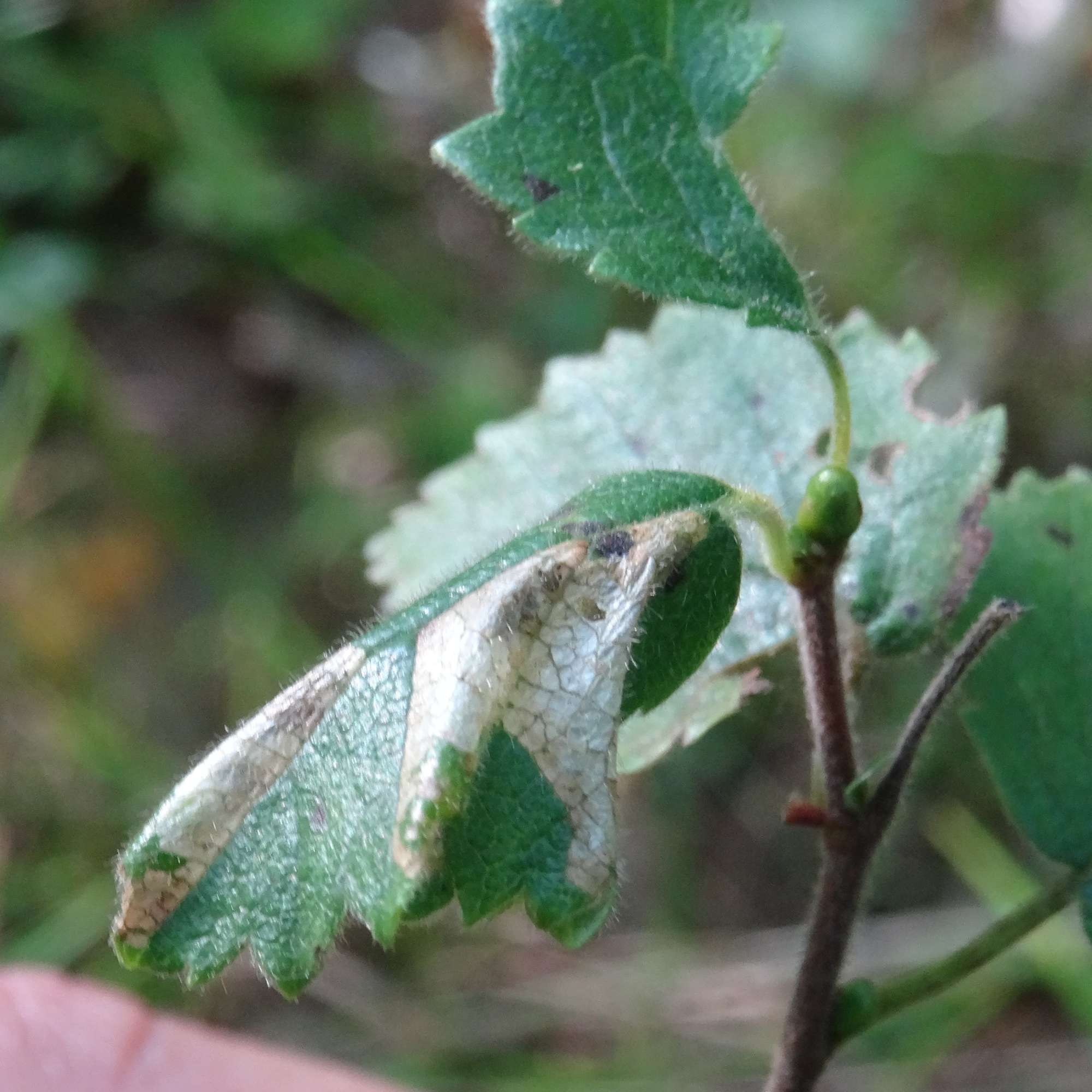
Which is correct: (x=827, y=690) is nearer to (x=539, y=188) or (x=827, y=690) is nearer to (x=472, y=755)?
(x=472, y=755)

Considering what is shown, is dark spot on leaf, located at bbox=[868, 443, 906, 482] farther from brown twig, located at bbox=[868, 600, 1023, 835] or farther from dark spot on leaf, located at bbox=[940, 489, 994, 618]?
brown twig, located at bbox=[868, 600, 1023, 835]

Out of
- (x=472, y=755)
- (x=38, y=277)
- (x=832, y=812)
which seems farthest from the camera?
(x=38, y=277)

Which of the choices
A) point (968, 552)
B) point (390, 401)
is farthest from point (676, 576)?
point (390, 401)

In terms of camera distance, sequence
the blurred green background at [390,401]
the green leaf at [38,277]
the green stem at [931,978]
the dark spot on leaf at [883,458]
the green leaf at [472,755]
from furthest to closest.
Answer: the green leaf at [38,277]
the blurred green background at [390,401]
the dark spot on leaf at [883,458]
the green stem at [931,978]
the green leaf at [472,755]

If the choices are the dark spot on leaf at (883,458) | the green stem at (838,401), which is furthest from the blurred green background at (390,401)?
the green stem at (838,401)

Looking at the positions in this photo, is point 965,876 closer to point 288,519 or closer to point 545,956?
Answer: point 545,956

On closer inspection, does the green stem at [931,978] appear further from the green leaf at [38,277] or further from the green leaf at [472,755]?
the green leaf at [38,277]

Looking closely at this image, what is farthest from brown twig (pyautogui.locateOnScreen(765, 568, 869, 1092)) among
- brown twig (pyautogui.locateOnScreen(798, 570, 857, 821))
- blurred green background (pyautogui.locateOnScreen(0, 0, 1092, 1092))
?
blurred green background (pyautogui.locateOnScreen(0, 0, 1092, 1092))
